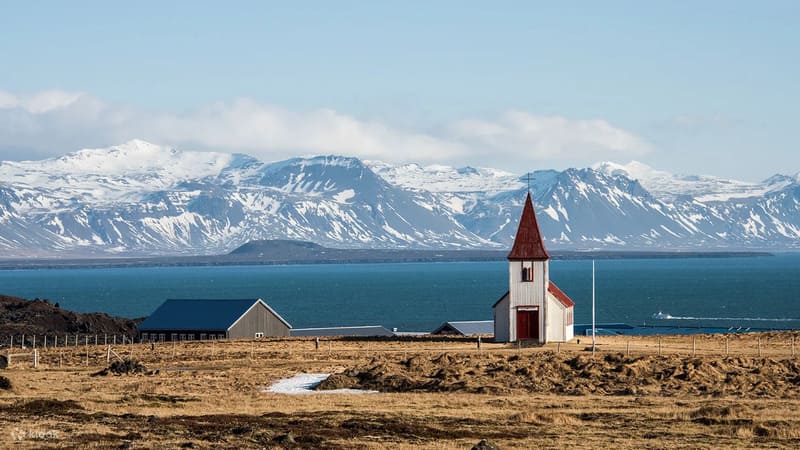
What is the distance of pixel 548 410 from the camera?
47.2m

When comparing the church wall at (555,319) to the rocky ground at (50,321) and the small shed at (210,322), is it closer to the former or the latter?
the small shed at (210,322)

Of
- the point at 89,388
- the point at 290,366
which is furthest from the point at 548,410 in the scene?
the point at 290,366

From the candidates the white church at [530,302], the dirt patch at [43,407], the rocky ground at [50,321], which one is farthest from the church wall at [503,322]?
the rocky ground at [50,321]

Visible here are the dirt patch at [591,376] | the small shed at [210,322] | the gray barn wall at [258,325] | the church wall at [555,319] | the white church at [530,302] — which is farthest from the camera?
the gray barn wall at [258,325]

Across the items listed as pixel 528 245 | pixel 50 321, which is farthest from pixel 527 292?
pixel 50 321

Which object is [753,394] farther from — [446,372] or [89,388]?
[89,388]

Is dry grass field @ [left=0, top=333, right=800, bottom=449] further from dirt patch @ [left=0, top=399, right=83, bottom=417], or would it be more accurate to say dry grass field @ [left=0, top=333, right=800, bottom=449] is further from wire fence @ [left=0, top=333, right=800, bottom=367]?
wire fence @ [left=0, top=333, right=800, bottom=367]

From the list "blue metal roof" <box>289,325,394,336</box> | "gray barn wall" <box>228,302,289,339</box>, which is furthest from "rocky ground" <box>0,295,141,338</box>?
"gray barn wall" <box>228,302,289,339</box>

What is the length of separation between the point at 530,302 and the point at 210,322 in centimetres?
3176

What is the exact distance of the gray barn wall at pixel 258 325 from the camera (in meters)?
107

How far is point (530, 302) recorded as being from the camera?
8394 centimetres

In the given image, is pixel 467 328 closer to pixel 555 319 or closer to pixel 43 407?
pixel 555 319

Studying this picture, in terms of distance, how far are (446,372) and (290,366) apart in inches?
442

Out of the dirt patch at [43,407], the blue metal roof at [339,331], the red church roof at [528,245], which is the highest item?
the red church roof at [528,245]
